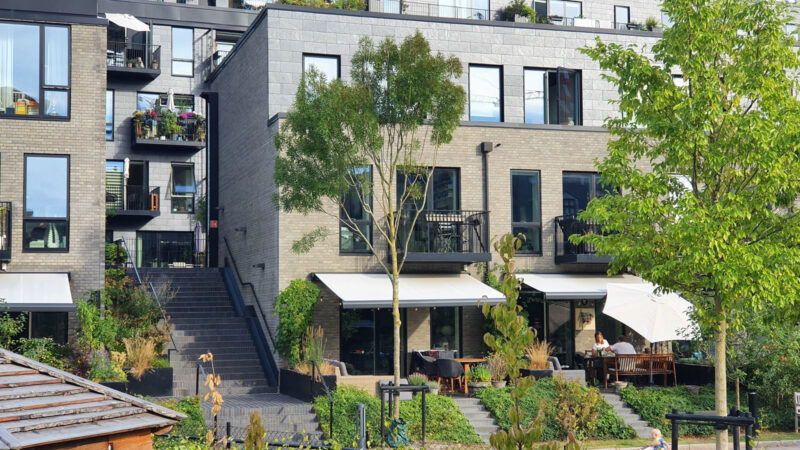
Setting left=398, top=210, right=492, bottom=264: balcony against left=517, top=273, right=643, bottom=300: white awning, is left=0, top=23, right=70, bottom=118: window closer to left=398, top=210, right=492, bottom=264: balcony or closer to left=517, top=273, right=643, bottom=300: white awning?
left=398, top=210, right=492, bottom=264: balcony

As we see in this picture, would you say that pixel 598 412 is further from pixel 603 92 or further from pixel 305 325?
pixel 603 92

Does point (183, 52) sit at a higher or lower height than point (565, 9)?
lower

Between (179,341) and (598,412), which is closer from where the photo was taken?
(598,412)

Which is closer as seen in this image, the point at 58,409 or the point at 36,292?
the point at 58,409

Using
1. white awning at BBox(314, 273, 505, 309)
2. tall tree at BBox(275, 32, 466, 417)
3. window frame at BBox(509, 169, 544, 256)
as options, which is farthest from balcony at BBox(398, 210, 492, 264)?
tall tree at BBox(275, 32, 466, 417)

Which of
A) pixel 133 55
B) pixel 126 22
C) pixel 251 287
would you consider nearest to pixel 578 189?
pixel 251 287

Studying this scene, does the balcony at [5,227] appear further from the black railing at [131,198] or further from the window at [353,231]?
the black railing at [131,198]

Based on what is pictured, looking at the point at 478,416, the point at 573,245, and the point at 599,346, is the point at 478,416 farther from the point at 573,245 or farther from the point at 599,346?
the point at 573,245

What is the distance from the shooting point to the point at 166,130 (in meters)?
34.6

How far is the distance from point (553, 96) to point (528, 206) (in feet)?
12.1

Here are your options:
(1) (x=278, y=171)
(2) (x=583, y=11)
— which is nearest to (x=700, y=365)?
(1) (x=278, y=171)

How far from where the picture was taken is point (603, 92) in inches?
1081

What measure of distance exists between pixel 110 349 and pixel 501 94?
12845 millimetres

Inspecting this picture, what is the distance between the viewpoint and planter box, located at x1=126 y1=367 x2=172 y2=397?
20.8m
